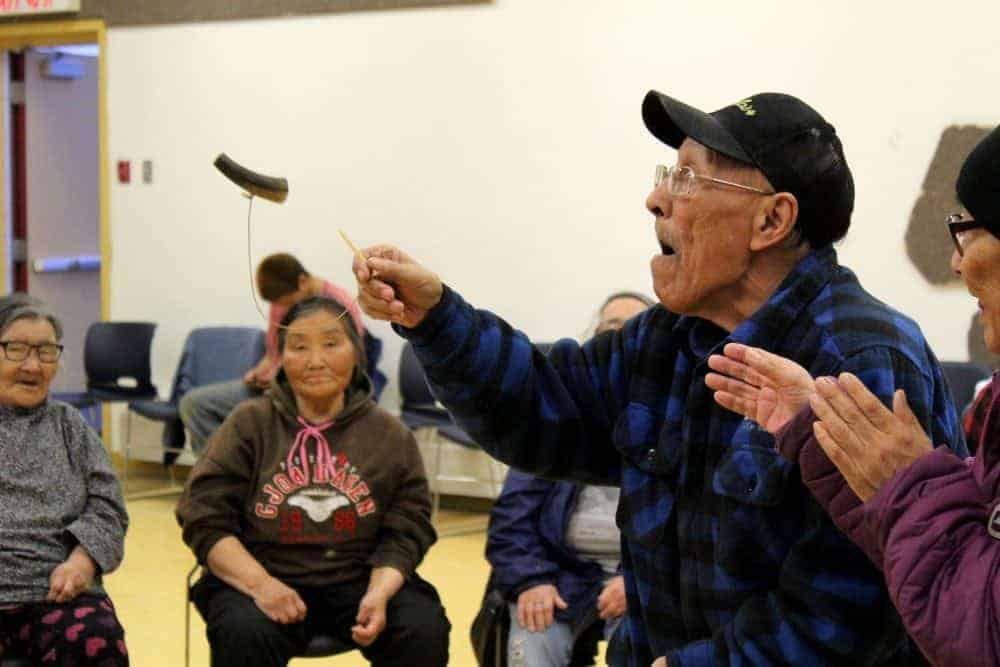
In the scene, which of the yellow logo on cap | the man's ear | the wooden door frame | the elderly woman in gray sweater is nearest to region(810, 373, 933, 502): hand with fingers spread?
the man's ear

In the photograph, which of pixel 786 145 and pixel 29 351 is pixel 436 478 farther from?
pixel 786 145

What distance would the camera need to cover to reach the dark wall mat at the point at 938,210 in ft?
19.4

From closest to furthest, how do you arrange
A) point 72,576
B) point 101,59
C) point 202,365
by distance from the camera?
point 72,576, point 202,365, point 101,59

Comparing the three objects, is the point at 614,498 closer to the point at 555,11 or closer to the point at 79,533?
the point at 79,533

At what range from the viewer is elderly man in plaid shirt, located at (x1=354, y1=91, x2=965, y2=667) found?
1743mm

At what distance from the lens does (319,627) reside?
3.51 m

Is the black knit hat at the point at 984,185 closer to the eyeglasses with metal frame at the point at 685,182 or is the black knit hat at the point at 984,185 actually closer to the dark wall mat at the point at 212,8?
the eyeglasses with metal frame at the point at 685,182

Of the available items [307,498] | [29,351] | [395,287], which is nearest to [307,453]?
[307,498]

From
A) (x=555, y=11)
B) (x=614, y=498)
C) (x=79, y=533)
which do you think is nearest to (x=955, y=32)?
(x=555, y=11)

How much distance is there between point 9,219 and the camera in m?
9.73

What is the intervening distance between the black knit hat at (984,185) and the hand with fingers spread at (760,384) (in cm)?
30

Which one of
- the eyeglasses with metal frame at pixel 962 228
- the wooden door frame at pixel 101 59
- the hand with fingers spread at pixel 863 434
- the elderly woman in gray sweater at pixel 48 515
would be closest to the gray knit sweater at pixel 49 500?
the elderly woman in gray sweater at pixel 48 515

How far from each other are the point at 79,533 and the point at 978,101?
14.0 feet

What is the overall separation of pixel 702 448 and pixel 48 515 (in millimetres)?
2108
